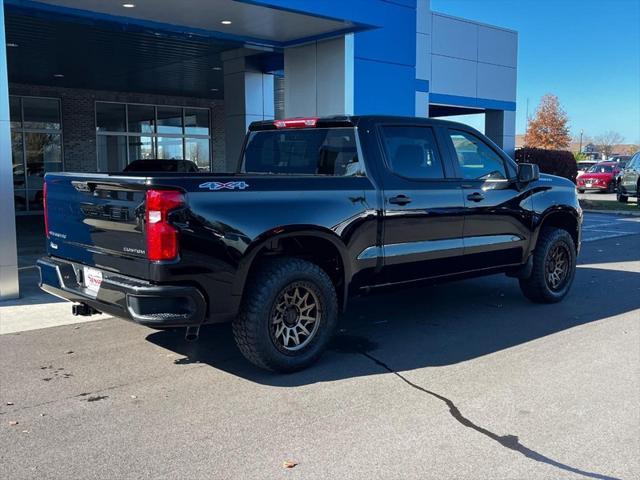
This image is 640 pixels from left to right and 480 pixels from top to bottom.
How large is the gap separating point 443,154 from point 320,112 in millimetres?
6092

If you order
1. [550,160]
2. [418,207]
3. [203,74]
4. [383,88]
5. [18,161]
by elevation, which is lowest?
[418,207]

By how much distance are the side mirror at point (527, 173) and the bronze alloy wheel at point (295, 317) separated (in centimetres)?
299

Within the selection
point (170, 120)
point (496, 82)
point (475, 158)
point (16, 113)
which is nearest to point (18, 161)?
point (16, 113)

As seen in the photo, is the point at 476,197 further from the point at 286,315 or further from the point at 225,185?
the point at 225,185

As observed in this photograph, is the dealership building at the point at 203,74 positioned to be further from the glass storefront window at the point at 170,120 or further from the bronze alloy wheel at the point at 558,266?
the bronze alloy wheel at the point at 558,266

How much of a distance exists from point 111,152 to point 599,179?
24387mm

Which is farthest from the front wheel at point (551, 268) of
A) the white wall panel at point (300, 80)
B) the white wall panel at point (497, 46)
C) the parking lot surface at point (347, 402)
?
the white wall panel at point (497, 46)

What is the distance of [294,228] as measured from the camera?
4.91m

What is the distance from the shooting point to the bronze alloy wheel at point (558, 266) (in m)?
7.42

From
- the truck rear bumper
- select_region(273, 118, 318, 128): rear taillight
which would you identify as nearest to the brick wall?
select_region(273, 118, 318, 128): rear taillight

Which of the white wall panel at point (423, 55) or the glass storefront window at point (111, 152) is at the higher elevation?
the white wall panel at point (423, 55)

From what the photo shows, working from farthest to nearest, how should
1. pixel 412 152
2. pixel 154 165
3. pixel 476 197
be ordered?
pixel 154 165 → pixel 476 197 → pixel 412 152

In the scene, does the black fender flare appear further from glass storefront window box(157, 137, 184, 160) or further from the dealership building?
glass storefront window box(157, 137, 184, 160)

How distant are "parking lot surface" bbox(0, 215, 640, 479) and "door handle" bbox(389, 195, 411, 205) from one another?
132 centimetres
